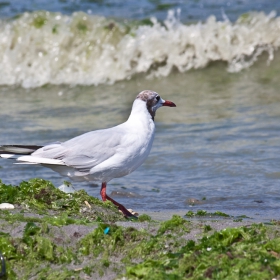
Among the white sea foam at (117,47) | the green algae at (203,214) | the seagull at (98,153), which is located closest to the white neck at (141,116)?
the seagull at (98,153)

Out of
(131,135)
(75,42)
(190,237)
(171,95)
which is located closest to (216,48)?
(171,95)

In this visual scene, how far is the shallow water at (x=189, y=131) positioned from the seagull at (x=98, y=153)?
812 mm

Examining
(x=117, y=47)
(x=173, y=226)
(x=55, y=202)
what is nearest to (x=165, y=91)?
(x=117, y=47)

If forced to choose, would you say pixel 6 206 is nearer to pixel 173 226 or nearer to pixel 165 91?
pixel 173 226

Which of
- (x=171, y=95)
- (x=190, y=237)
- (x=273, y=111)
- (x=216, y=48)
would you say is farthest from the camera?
(x=216, y=48)

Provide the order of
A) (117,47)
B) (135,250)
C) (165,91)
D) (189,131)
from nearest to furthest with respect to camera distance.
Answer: (135,250) → (189,131) → (165,91) → (117,47)

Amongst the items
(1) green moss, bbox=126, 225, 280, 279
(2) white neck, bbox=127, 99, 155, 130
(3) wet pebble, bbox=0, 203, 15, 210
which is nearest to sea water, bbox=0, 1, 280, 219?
(2) white neck, bbox=127, 99, 155, 130

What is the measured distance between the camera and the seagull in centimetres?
552

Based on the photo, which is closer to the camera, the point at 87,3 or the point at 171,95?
the point at 171,95

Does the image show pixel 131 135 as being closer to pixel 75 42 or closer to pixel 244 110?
pixel 244 110

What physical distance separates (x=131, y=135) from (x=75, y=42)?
914 centimetres

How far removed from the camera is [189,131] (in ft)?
30.0

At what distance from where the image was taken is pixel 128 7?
15875 millimetres

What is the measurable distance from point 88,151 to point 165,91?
6.91 meters
